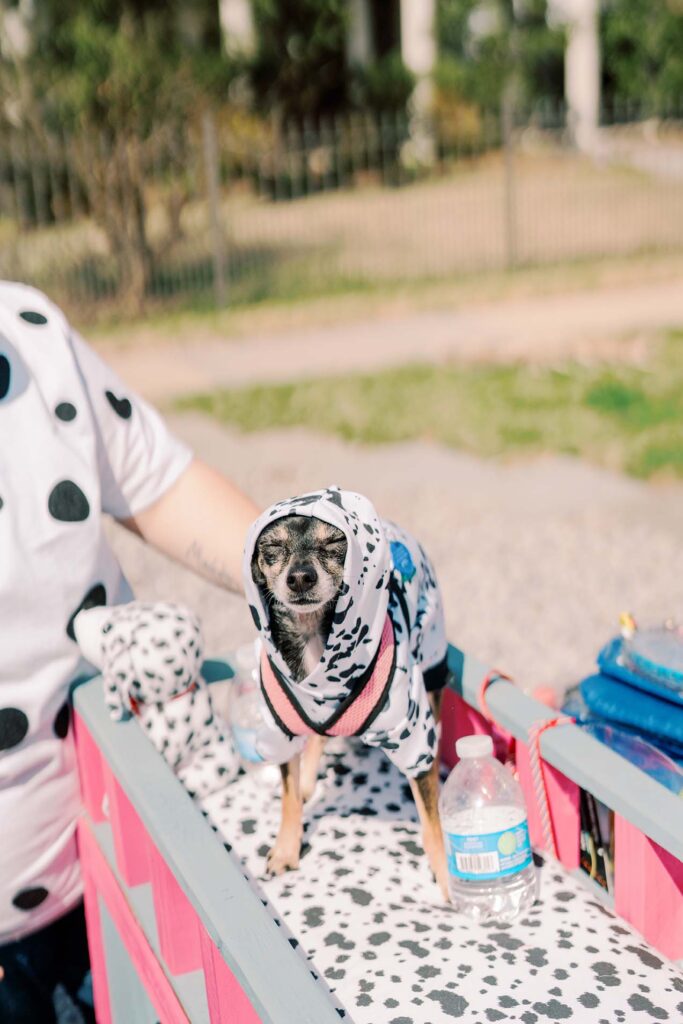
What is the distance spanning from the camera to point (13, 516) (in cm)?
183

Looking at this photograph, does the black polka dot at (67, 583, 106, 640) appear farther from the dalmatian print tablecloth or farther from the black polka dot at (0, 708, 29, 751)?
the dalmatian print tablecloth

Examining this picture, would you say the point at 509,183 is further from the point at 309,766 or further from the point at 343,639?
the point at 343,639

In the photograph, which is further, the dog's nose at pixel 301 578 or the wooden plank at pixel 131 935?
the wooden plank at pixel 131 935

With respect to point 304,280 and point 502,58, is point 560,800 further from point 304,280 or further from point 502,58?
point 502,58

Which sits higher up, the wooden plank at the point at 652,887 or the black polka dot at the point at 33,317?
the black polka dot at the point at 33,317

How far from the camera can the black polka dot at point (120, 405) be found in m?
2.04

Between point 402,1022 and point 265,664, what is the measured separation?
511mm

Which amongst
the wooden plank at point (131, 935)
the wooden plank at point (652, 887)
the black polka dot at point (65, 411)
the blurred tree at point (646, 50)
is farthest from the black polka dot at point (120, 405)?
the blurred tree at point (646, 50)

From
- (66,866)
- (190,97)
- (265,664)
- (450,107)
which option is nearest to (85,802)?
(66,866)

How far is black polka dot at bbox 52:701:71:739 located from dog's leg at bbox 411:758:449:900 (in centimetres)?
57

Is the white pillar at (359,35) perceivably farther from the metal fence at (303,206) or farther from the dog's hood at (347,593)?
the dog's hood at (347,593)

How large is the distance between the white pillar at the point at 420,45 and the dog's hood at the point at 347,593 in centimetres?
2075

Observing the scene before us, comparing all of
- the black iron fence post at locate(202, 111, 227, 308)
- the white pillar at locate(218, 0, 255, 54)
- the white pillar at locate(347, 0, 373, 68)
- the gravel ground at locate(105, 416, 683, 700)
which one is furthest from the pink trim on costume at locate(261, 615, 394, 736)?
the white pillar at locate(347, 0, 373, 68)

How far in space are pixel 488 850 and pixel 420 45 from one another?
21892mm
